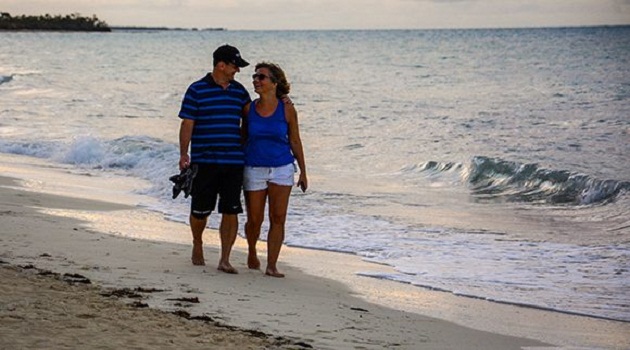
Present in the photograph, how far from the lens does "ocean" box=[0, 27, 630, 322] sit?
9602mm

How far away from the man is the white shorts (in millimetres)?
78

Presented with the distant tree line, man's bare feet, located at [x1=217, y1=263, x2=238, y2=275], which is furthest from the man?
the distant tree line

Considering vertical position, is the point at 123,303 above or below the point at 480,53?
below

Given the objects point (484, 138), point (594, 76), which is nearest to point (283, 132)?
point (484, 138)

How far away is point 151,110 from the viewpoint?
3141 cm

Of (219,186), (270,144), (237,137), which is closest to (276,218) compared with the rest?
(219,186)

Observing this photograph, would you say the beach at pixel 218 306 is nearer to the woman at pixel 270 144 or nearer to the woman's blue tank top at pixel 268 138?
the woman at pixel 270 144

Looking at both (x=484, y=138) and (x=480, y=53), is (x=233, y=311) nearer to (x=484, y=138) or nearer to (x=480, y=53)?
(x=484, y=138)

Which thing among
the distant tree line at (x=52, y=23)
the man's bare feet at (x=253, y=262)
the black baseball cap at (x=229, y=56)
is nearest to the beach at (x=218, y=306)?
the man's bare feet at (x=253, y=262)

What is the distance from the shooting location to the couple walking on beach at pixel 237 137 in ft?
26.0

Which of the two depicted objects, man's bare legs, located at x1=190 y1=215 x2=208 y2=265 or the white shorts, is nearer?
the white shorts

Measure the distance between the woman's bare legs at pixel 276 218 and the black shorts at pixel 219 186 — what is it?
25 cm

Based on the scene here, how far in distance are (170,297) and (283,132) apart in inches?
64.6

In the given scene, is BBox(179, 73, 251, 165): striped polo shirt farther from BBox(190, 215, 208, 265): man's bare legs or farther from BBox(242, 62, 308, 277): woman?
BBox(190, 215, 208, 265): man's bare legs
